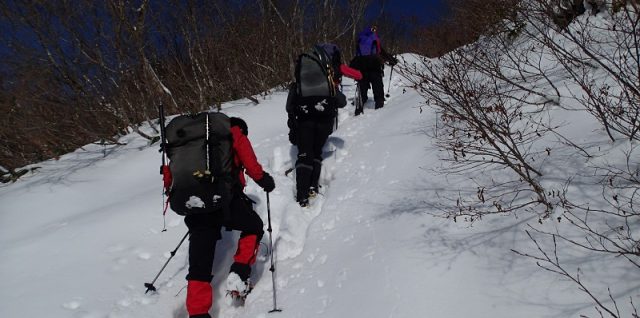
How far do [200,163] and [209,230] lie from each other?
1.83ft

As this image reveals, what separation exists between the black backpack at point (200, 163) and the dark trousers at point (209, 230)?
0.13m

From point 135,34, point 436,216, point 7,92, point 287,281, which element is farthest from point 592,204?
point 7,92

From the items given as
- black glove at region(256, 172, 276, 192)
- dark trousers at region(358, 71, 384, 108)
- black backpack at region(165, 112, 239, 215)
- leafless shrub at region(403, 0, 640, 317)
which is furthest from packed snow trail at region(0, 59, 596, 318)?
dark trousers at region(358, 71, 384, 108)

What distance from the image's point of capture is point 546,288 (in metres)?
2.22

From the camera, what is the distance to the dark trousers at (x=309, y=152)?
14.8ft

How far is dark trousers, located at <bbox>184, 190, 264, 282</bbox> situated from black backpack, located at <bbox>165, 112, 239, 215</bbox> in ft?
0.41

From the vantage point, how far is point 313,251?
3.67 m

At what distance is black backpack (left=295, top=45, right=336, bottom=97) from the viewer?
4672mm

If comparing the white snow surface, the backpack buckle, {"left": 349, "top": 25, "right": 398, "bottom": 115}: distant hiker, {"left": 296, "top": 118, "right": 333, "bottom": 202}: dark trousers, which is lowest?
the white snow surface

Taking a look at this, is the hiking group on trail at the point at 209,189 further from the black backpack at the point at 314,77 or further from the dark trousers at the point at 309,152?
the black backpack at the point at 314,77

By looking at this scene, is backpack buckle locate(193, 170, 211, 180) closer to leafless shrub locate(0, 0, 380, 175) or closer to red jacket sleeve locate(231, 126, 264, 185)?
red jacket sleeve locate(231, 126, 264, 185)

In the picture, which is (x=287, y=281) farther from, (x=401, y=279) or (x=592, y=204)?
(x=592, y=204)

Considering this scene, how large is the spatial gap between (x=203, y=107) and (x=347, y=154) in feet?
14.1

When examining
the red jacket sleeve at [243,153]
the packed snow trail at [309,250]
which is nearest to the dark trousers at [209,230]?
the red jacket sleeve at [243,153]
